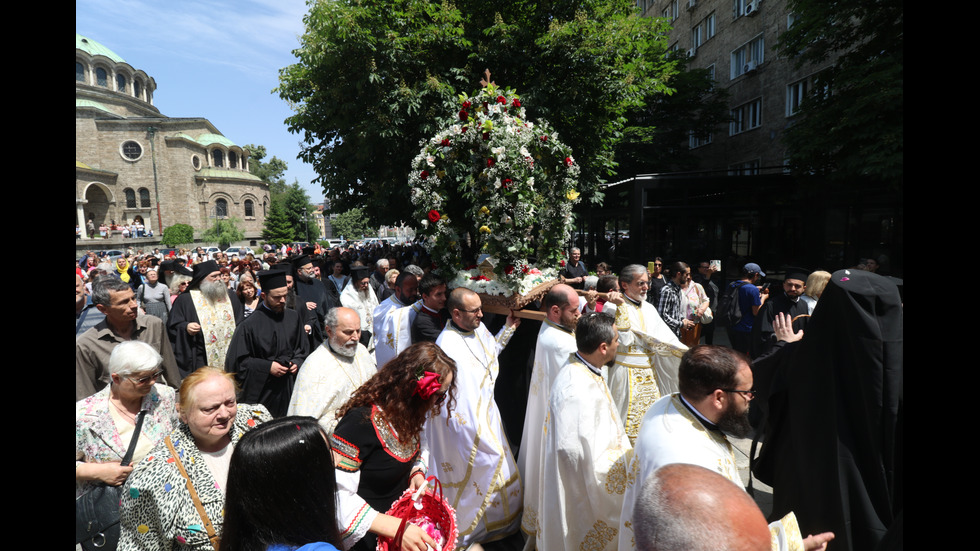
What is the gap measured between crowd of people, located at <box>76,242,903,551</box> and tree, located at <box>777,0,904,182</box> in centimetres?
1035

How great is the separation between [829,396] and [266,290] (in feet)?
14.8

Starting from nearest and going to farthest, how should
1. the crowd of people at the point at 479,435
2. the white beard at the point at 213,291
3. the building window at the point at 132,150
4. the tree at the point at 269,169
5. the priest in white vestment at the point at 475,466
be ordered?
1. the crowd of people at the point at 479,435
2. the priest in white vestment at the point at 475,466
3. the white beard at the point at 213,291
4. the building window at the point at 132,150
5. the tree at the point at 269,169

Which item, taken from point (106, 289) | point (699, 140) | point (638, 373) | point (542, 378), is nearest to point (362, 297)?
point (106, 289)

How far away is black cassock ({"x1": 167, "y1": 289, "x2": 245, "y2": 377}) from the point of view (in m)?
5.50

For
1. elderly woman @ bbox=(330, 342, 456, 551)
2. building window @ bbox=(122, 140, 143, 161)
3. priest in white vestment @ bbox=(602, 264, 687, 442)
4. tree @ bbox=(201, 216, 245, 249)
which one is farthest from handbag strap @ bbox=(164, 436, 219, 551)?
building window @ bbox=(122, 140, 143, 161)

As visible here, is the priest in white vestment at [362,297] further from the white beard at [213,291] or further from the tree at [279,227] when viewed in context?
the tree at [279,227]

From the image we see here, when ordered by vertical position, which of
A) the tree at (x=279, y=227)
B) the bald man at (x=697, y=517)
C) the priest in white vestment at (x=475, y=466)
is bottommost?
the priest in white vestment at (x=475, y=466)

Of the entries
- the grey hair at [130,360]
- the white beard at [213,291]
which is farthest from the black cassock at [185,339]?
the grey hair at [130,360]

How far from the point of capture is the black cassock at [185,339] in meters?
5.50

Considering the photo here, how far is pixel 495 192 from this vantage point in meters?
6.15

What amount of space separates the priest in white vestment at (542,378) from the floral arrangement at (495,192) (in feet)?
5.47

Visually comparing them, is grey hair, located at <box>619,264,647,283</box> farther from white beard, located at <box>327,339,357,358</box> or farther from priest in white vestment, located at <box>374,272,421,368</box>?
white beard, located at <box>327,339,357,358</box>

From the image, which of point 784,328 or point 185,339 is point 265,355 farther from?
point 784,328

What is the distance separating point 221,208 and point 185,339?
64.2 metres
